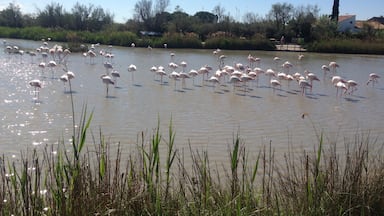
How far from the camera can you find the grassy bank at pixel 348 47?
28328 mm

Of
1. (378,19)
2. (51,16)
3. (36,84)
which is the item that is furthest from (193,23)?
(378,19)

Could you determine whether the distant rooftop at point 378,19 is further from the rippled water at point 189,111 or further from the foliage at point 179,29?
the rippled water at point 189,111

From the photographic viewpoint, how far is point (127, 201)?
9.79 feet

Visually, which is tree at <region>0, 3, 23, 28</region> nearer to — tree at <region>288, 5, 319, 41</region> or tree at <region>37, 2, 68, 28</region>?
tree at <region>37, 2, 68, 28</region>

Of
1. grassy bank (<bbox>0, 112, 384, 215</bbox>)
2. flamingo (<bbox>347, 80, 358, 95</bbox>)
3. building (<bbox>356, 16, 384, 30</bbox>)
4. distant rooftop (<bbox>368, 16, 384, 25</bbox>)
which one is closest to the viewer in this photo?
grassy bank (<bbox>0, 112, 384, 215</bbox>)

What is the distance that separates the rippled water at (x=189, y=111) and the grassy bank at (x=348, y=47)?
1571 cm

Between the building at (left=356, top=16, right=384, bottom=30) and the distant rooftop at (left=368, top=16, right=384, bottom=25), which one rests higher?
the distant rooftop at (left=368, top=16, right=384, bottom=25)

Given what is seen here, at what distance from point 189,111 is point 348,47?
22.6 m

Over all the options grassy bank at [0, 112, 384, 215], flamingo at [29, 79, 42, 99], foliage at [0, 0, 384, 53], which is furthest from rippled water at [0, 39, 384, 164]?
foliage at [0, 0, 384, 53]

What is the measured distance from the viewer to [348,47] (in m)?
28.5

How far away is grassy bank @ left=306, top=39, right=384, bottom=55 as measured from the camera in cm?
2833

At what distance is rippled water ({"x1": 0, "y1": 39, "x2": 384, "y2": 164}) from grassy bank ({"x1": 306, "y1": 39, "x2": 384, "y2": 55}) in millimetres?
15707

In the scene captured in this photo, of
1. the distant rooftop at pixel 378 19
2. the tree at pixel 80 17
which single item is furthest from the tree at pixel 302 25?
the distant rooftop at pixel 378 19

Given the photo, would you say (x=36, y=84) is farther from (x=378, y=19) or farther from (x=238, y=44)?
(x=378, y=19)
